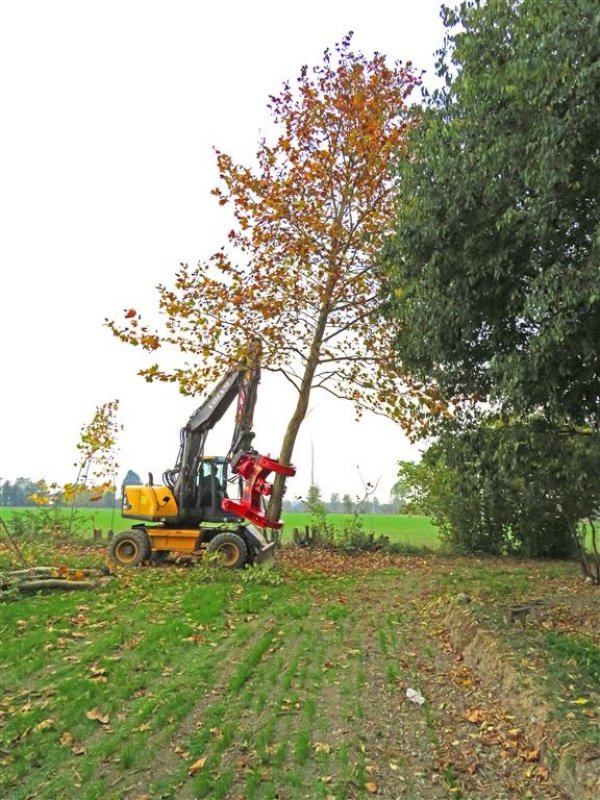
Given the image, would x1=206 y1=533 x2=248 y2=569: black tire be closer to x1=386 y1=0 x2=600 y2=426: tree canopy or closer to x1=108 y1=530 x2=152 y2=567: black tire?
x1=108 y1=530 x2=152 y2=567: black tire

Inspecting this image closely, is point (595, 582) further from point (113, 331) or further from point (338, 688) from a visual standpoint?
point (113, 331)

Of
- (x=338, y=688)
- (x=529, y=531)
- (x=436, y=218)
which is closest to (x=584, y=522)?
(x=529, y=531)

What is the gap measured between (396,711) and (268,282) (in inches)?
479

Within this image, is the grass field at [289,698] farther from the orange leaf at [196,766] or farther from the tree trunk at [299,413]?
the tree trunk at [299,413]

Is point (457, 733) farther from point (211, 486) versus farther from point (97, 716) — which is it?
point (211, 486)

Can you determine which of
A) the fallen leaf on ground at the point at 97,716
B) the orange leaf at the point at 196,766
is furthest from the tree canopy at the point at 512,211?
the fallen leaf on ground at the point at 97,716

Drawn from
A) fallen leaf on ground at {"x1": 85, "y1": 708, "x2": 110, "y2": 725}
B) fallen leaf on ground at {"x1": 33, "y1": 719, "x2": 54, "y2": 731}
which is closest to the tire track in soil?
fallen leaf on ground at {"x1": 85, "y1": 708, "x2": 110, "y2": 725}

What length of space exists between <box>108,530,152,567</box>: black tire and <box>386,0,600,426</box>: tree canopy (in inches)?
302

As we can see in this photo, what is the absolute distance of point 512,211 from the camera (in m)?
6.61

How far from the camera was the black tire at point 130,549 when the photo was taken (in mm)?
13648

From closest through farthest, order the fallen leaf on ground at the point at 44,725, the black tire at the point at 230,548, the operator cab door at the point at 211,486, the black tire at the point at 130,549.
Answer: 1. the fallen leaf on ground at the point at 44,725
2. the black tire at the point at 230,548
3. the black tire at the point at 130,549
4. the operator cab door at the point at 211,486

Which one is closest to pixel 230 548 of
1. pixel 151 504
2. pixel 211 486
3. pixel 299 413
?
pixel 211 486

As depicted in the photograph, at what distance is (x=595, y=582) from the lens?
40.8 feet

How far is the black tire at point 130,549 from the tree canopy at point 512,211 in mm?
7681
